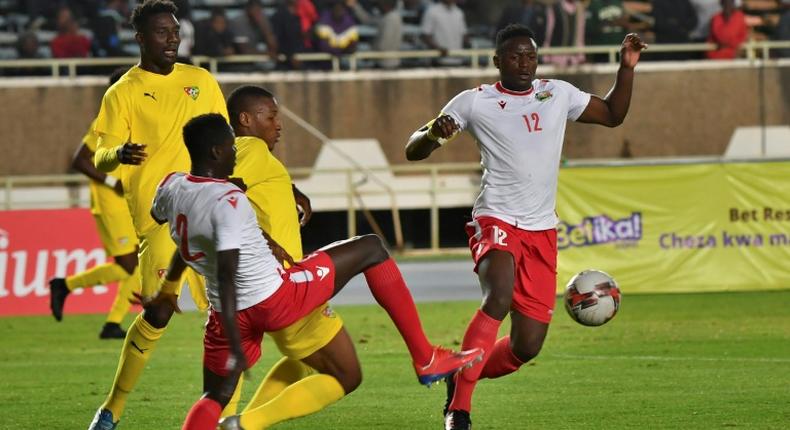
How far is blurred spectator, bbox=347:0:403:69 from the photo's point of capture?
27.0 meters

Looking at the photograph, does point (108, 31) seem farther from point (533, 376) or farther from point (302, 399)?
point (302, 399)

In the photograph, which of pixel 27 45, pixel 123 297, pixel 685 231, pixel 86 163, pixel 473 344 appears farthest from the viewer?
pixel 27 45

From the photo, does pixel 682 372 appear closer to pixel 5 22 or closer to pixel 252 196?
pixel 252 196

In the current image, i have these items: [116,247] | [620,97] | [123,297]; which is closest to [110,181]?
[116,247]

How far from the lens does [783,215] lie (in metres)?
17.4

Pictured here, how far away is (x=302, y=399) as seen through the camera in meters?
7.12

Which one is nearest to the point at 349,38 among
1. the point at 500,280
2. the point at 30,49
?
the point at 30,49

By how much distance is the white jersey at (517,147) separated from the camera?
8.47 meters

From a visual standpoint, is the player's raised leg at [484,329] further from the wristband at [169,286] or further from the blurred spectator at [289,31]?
the blurred spectator at [289,31]

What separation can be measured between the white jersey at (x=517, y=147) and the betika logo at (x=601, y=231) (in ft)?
29.2

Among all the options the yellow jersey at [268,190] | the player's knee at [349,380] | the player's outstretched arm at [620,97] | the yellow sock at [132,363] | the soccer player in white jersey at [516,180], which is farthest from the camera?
the player's outstretched arm at [620,97]

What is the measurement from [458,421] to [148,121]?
255 centimetres

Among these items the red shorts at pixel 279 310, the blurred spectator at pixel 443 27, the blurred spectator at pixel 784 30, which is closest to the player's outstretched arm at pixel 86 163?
the red shorts at pixel 279 310

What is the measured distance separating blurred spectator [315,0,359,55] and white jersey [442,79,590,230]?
59.1 feet
